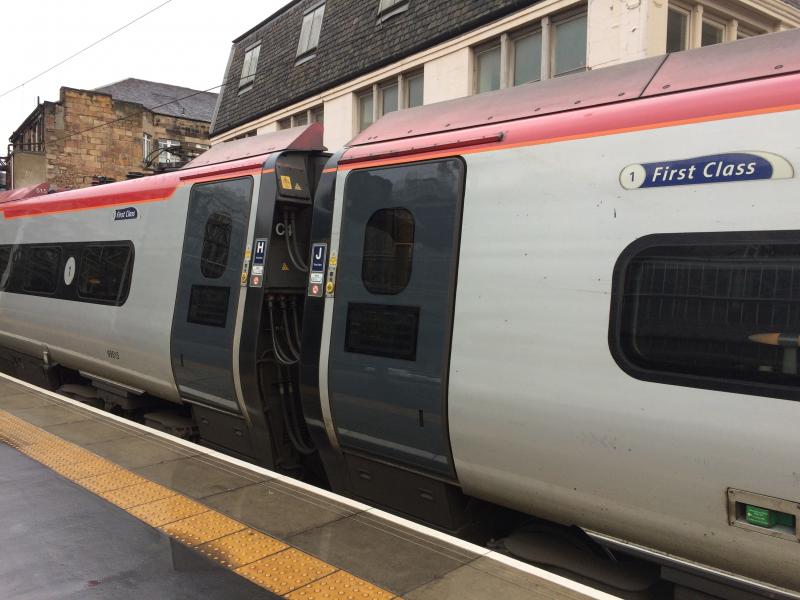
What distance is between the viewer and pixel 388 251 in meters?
4.26

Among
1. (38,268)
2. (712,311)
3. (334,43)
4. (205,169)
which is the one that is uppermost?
(334,43)

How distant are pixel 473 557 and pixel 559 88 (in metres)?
2.76

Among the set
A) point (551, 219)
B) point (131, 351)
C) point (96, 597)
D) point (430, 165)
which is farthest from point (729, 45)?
point (131, 351)

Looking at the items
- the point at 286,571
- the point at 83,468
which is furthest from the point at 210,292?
the point at 286,571

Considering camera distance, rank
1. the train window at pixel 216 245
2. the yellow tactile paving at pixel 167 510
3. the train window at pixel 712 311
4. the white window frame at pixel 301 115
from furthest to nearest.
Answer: the white window frame at pixel 301 115, the train window at pixel 216 245, the yellow tactile paving at pixel 167 510, the train window at pixel 712 311

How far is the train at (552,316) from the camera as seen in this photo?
2.77 metres

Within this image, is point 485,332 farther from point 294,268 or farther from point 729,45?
point 294,268

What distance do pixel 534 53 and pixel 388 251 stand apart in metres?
6.41

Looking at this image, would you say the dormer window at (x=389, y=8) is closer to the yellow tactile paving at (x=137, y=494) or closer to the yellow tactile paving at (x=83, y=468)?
the yellow tactile paving at (x=83, y=468)

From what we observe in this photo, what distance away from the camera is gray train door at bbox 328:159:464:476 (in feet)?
12.7

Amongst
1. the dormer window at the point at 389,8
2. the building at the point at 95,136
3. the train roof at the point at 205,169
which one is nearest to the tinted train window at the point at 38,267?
the train roof at the point at 205,169

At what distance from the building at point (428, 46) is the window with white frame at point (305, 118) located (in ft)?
0.10

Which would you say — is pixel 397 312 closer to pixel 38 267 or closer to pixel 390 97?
pixel 38 267

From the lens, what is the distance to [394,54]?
37.6 ft
